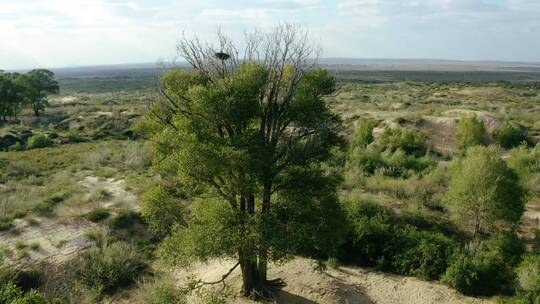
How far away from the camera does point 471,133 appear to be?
104 feet

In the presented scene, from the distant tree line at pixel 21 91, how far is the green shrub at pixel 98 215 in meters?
38.9

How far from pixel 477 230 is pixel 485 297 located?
348cm

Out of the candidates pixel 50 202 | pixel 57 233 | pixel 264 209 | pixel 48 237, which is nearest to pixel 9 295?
pixel 48 237

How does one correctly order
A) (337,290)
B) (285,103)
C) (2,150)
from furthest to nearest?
(2,150)
(337,290)
(285,103)

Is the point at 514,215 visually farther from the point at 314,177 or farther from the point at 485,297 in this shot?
the point at 314,177

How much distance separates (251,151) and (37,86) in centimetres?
5691

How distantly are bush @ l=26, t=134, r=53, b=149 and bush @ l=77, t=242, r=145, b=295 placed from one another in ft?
88.3

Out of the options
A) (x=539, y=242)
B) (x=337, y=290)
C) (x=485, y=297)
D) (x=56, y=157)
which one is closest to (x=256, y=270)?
(x=337, y=290)

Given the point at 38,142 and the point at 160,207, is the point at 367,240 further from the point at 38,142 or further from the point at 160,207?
the point at 38,142

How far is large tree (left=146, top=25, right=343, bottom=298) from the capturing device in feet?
35.5

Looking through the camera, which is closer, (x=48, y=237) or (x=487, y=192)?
(x=487, y=192)

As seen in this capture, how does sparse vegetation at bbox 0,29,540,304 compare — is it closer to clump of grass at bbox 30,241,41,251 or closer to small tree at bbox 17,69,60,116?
clump of grass at bbox 30,241,41,251

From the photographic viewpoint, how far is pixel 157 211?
12469 millimetres

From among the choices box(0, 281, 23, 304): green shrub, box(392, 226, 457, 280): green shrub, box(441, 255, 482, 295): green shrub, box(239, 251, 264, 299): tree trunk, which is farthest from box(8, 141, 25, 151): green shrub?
box(441, 255, 482, 295): green shrub
